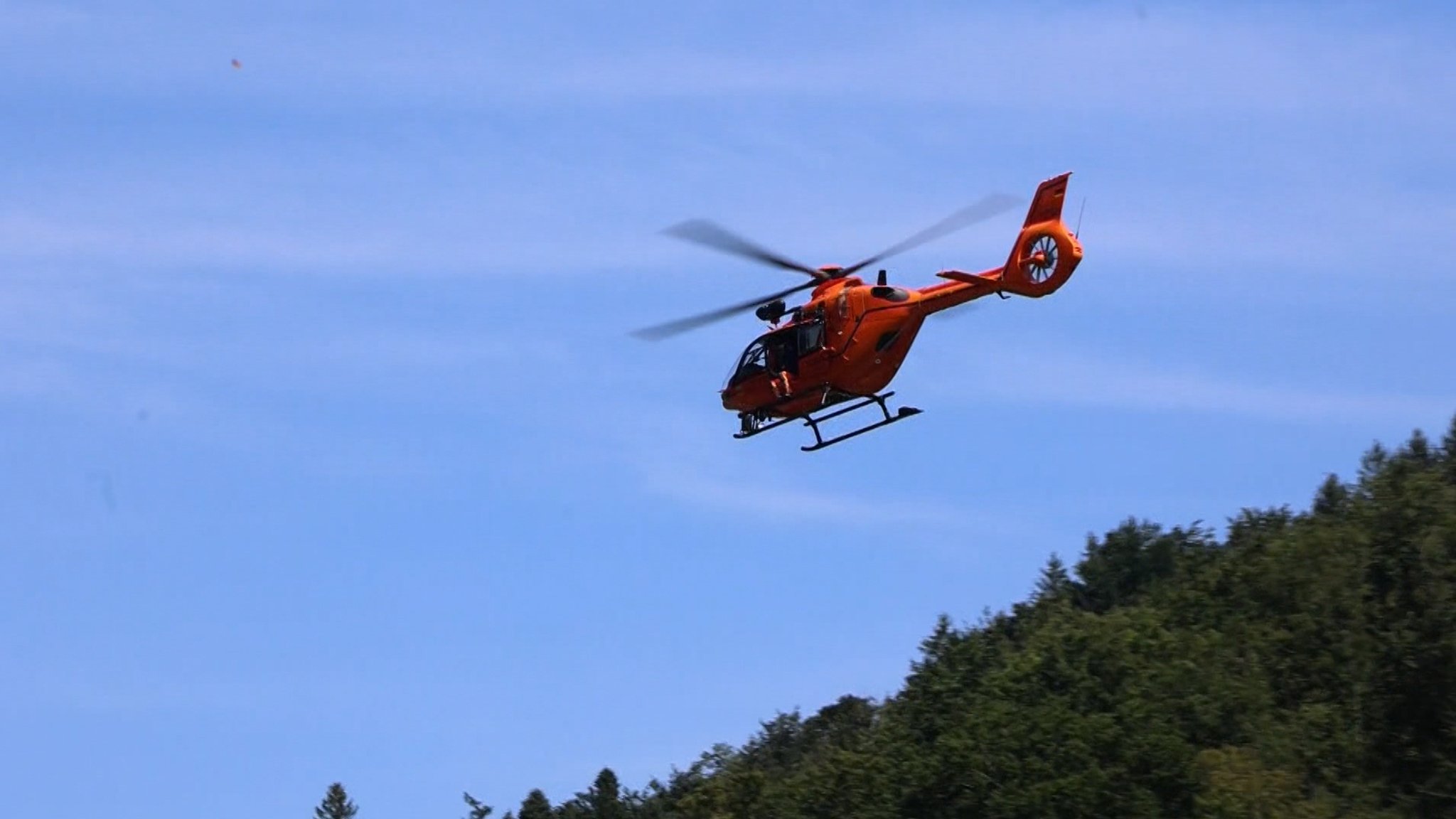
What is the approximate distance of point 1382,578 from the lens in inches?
2547

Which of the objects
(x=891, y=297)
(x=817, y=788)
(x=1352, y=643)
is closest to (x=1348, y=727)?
(x=1352, y=643)

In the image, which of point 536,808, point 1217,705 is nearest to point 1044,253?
point 1217,705

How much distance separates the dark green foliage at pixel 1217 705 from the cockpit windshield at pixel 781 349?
1798 centimetres

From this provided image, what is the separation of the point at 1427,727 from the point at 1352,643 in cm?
420

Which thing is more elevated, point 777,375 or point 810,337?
point 810,337

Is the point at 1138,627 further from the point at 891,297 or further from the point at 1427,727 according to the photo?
the point at 891,297

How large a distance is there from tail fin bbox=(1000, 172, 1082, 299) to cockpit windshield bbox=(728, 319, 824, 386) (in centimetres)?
449

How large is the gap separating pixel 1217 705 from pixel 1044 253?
26.3 m

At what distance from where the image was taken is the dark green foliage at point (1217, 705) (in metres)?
59.3

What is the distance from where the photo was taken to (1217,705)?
64.2 m

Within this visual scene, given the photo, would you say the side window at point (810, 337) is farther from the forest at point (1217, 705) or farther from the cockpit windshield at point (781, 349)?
the forest at point (1217, 705)

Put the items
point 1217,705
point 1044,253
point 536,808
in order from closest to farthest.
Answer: point 1044,253, point 1217,705, point 536,808

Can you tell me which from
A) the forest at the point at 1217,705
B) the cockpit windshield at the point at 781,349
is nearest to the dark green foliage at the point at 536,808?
the forest at the point at 1217,705

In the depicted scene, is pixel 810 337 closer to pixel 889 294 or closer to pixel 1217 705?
pixel 889 294
